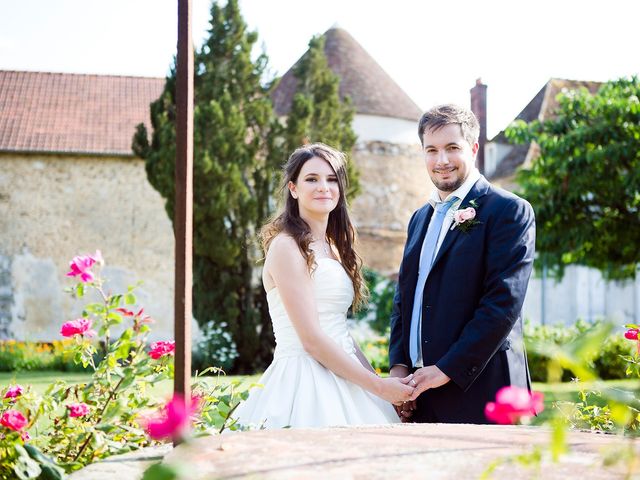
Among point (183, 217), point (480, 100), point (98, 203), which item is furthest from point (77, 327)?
point (480, 100)

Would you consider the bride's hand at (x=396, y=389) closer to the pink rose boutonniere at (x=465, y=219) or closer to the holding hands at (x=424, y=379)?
the holding hands at (x=424, y=379)

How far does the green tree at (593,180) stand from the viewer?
11.0 metres

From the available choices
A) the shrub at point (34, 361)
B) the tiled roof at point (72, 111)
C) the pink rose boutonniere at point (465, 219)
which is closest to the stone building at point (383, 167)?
the tiled roof at point (72, 111)

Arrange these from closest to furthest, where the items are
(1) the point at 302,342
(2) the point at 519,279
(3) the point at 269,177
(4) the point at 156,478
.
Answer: (4) the point at 156,478, (2) the point at 519,279, (1) the point at 302,342, (3) the point at 269,177

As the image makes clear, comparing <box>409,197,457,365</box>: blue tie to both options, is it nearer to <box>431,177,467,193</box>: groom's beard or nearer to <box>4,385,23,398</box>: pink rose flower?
<box>431,177,467,193</box>: groom's beard

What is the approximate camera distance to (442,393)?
307cm

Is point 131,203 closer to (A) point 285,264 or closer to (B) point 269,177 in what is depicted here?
(B) point 269,177

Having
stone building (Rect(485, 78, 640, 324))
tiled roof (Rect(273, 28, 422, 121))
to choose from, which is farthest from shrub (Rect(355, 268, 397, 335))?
stone building (Rect(485, 78, 640, 324))

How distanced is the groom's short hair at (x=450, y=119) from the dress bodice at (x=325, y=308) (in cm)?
70

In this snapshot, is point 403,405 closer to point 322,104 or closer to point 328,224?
point 328,224

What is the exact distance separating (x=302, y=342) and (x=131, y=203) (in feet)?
51.2

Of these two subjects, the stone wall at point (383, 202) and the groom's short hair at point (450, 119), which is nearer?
the groom's short hair at point (450, 119)

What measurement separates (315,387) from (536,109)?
22.1 m

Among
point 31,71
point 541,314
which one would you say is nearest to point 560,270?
point 541,314
